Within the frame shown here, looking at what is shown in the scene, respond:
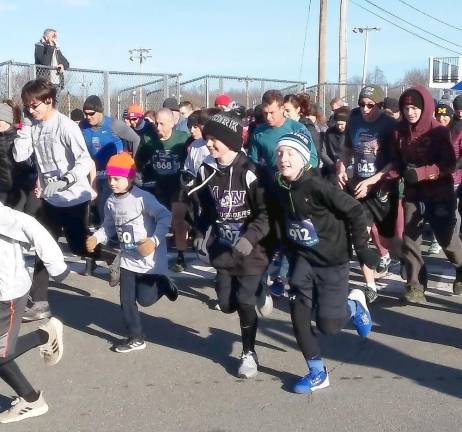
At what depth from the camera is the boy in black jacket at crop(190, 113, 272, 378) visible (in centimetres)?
556

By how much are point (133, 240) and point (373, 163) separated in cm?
260

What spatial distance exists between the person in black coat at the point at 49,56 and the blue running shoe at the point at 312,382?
29.6 ft

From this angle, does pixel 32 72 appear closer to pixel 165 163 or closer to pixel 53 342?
pixel 165 163

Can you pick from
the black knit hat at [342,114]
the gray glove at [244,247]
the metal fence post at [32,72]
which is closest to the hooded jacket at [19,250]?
the gray glove at [244,247]

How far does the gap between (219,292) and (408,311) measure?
7.19 feet

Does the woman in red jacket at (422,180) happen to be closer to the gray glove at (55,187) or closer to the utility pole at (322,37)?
the gray glove at (55,187)

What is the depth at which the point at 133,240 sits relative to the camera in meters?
6.31

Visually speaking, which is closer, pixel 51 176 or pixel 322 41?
pixel 51 176

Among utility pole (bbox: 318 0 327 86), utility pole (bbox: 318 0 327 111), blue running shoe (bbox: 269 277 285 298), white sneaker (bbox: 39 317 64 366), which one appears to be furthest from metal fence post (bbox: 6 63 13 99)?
utility pole (bbox: 318 0 327 86)

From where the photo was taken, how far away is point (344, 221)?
5340 millimetres

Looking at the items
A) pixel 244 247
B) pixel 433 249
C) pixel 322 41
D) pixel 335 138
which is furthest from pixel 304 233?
pixel 322 41

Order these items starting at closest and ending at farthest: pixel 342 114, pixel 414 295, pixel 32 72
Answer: pixel 414 295
pixel 342 114
pixel 32 72

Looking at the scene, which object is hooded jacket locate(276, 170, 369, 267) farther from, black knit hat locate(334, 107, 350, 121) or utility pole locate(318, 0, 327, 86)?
utility pole locate(318, 0, 327, 86)

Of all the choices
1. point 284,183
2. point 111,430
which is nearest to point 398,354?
point 284,183
